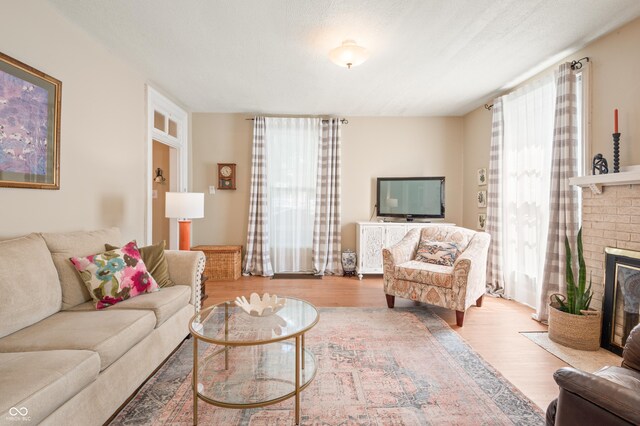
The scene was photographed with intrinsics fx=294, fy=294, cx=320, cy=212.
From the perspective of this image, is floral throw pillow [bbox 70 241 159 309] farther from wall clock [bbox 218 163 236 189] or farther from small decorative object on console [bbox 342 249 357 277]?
small decorative object on console [bbox 342 249 357 277]

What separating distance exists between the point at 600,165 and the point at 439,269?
5.01 feet

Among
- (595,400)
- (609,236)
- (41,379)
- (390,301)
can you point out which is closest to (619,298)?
(609,236)

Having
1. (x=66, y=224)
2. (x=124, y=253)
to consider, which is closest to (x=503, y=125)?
(x=124, y=253)

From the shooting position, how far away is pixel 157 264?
241 centimetres

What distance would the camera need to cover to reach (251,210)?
4566mm

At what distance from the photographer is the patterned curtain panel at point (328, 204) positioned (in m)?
4.62

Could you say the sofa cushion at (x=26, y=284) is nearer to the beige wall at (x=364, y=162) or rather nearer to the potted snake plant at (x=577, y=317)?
the beige wall at (x=364, y=162)

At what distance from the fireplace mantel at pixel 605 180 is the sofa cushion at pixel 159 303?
3.34 m

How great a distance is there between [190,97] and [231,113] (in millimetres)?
796

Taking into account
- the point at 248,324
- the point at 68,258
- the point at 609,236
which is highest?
the point at 609,236

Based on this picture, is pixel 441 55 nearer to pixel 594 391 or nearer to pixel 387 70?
pixel 387 70

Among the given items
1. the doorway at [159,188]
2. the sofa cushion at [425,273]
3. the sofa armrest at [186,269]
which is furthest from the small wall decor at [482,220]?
the doorway at [159,188]

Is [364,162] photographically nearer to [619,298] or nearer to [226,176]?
[226,176]

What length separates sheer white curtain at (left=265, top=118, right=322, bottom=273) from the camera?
4.68 metres
